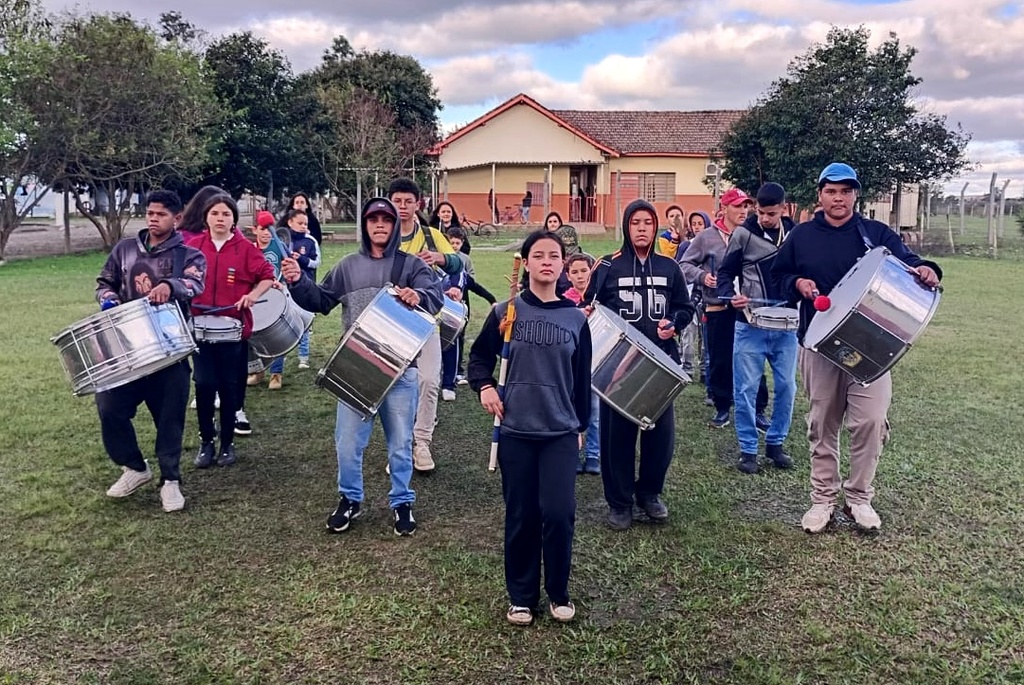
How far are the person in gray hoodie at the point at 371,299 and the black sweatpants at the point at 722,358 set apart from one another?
127 inches

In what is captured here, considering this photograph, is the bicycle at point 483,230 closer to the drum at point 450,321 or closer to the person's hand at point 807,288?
the drum at point 450,321

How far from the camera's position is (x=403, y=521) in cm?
522

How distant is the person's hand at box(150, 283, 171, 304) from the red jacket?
35.8 inches

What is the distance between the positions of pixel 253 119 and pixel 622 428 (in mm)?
30157

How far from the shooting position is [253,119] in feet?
106

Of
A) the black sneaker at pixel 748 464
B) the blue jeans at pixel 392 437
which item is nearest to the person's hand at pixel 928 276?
the black sneaker at pixel 748 464

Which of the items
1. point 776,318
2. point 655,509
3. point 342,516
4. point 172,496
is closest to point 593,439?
point 655,509

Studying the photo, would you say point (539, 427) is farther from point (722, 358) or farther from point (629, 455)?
point (722, 358)

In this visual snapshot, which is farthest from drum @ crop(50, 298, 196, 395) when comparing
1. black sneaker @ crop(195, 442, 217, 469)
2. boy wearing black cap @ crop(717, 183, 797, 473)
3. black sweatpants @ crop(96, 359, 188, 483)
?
boy wearing black cap @ crop(717, 183, 797, 473)

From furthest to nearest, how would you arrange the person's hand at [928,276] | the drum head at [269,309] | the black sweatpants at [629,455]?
1. the drum head at [269,309]
2. the black sweatpants at [629,455]
3. the person's hand at [928,276]

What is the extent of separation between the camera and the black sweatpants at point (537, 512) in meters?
4.05

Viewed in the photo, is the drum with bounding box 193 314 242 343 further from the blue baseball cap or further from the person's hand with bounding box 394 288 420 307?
the blue baseball cap

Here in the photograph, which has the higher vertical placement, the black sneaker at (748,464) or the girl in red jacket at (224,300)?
the girl in red jacket at (224,300)

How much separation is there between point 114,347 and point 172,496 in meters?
1.10
